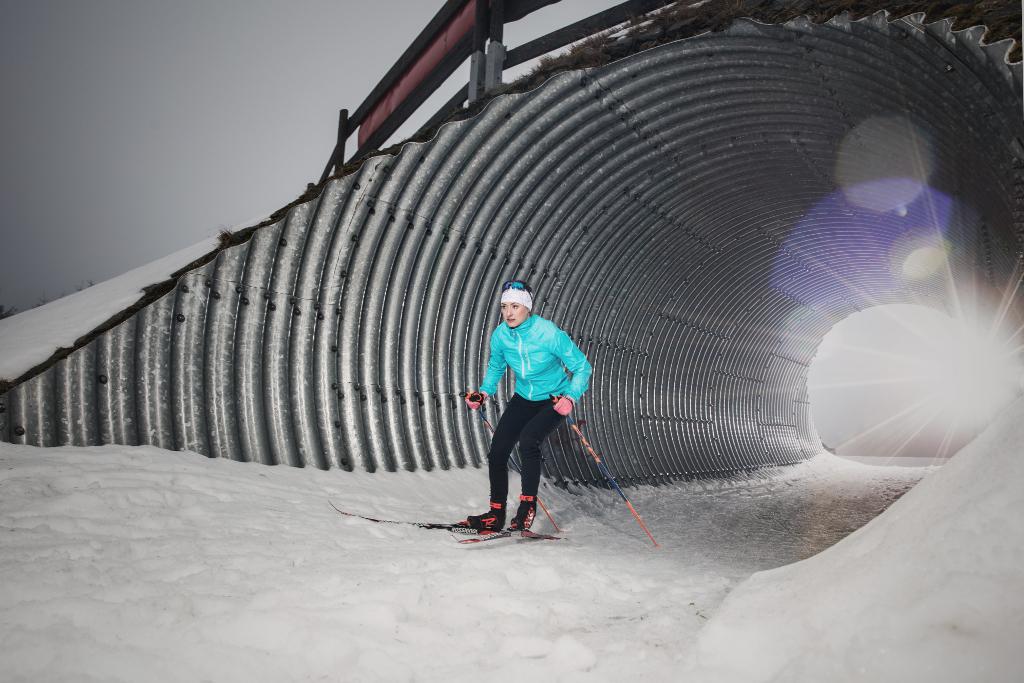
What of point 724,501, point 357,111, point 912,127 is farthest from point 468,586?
point 357,111

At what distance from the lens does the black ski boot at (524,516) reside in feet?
15.6

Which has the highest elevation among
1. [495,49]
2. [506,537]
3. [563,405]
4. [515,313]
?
[495,49]

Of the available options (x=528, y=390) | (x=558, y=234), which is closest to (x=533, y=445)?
(x=528, y=390)

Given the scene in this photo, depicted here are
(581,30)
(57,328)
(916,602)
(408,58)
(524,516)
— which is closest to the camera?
(916,602)

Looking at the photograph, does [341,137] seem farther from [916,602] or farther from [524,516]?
[916,602]

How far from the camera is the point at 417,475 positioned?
6.30m

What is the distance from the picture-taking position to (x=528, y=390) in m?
4.99

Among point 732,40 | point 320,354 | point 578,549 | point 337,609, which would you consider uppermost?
point 732,40

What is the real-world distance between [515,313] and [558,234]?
3.39 metres

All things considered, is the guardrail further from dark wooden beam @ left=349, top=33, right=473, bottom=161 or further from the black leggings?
the black leggings

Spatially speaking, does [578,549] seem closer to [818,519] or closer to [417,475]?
[417,475]

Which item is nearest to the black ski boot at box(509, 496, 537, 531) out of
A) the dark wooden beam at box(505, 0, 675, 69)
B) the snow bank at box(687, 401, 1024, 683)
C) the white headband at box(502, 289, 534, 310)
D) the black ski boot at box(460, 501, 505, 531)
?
the black ski boot at box(460, 501, 505, 531)

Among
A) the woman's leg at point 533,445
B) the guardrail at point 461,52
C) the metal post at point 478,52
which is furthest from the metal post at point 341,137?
the woman's leg at point 533,445

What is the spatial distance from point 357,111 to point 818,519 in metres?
13.1
